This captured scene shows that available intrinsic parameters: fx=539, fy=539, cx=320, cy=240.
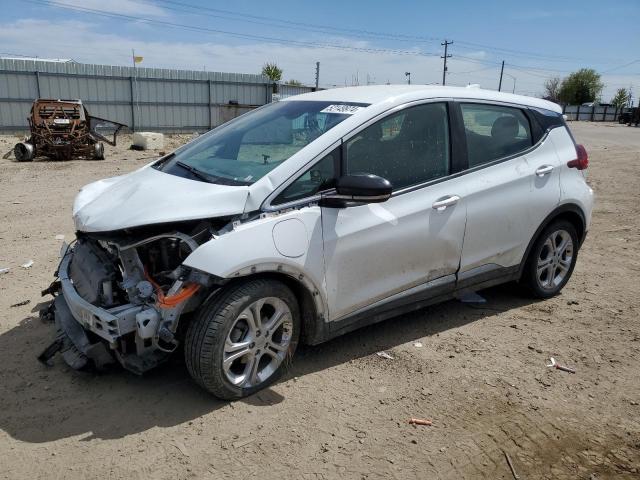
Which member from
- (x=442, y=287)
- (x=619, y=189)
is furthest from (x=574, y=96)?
(x=442, y=287)

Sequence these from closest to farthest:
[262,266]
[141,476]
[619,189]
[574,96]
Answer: [141,476] → [262,266] → [619,189] → [574,96]

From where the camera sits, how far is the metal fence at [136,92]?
20438 millimetres

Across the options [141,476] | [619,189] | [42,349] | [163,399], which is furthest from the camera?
[619,189]

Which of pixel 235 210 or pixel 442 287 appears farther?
pixel 442 287

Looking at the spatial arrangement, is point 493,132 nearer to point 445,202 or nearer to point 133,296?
point 445,202

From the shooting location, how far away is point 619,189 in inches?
417

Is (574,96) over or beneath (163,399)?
over

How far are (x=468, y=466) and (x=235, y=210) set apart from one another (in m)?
1.83

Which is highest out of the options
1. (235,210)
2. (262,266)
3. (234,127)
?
(234,127)

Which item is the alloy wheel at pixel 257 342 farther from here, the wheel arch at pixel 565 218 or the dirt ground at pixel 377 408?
the wheel arch at pixel 565 218

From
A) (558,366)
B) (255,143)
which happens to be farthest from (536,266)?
(255,143)

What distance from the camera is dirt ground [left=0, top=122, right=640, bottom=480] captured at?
107 inches

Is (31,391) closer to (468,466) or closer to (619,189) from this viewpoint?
(468,466)

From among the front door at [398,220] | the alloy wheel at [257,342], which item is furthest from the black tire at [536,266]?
the alloy wheel at [257,342]
